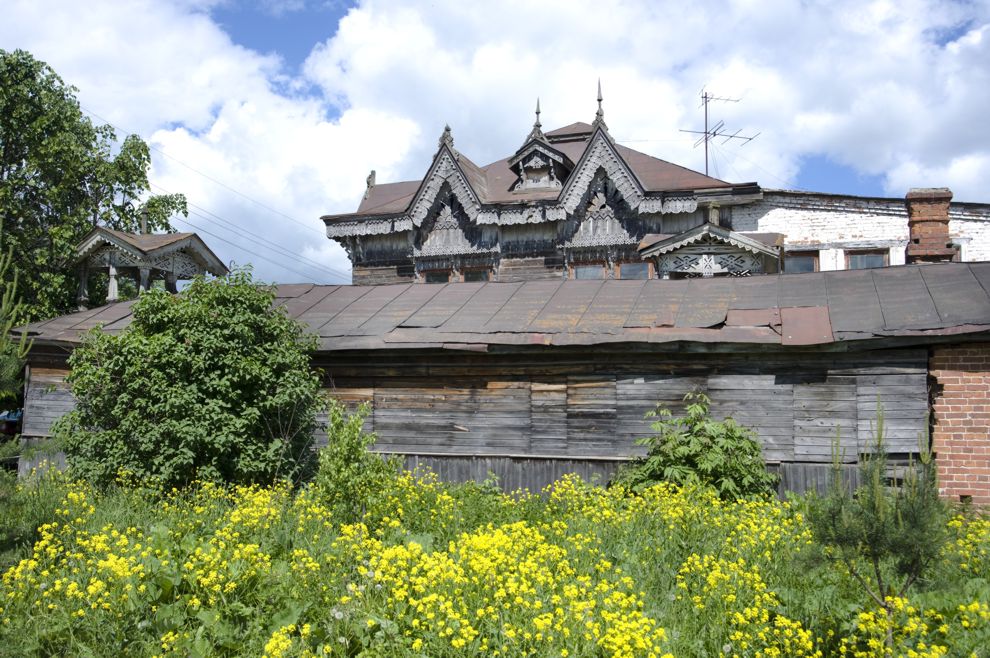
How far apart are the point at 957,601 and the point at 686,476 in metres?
4.44

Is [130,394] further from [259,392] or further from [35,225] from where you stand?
[35,225]

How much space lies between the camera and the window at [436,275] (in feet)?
79.3

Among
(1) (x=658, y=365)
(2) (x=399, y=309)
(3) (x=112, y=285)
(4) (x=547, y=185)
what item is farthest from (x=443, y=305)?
(4) (x=547, y=185)

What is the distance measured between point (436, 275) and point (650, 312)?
13312mm

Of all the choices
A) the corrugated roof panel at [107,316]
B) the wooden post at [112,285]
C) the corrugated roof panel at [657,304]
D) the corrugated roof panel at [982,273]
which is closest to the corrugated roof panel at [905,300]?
the corrugated roof panel at [982,273]

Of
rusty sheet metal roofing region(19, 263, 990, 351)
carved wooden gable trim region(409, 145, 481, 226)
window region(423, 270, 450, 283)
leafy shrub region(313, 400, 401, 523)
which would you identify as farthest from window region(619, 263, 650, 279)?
leafy shrub region(313, 400, 401, 523)

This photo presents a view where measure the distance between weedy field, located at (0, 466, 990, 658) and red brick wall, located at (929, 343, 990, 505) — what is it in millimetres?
2683

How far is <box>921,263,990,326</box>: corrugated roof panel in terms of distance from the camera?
989 cm

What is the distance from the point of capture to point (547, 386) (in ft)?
38.3

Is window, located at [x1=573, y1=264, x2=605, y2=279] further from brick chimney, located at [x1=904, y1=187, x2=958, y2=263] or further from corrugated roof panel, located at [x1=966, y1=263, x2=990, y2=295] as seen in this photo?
corrugated roof panel, located at [x1=966, y1=263, x2=990, y2=295]

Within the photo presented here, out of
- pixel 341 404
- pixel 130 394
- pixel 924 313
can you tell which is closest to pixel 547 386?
pixel 341 404

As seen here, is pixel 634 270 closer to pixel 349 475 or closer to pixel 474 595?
pixel 349 475

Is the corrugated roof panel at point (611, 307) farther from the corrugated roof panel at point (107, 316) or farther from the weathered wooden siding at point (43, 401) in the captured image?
the weathered wooden siding at point (43, 401)

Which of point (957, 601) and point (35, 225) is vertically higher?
point (35, 225)
